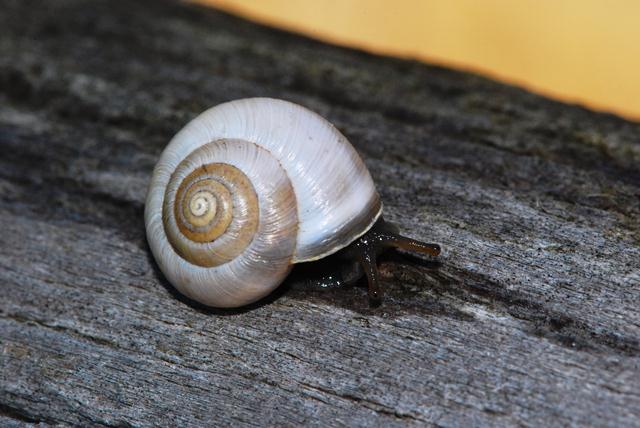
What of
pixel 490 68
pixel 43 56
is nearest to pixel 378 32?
pixel 490 68

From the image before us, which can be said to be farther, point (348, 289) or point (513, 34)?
point (513, 34)

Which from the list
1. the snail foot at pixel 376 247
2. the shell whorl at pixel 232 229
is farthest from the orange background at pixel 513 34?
the shell whorl at pixel 232 229

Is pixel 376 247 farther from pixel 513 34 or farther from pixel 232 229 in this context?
pixel 513 34

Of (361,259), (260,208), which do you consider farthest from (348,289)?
(260,208)

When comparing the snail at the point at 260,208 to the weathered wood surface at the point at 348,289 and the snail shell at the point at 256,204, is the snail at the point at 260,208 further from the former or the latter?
the weathered wood surface at the point at 348,289

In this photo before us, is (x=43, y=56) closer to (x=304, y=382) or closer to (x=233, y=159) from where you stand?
(x=233, y=159)

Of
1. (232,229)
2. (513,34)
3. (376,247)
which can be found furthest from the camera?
(513,34)
